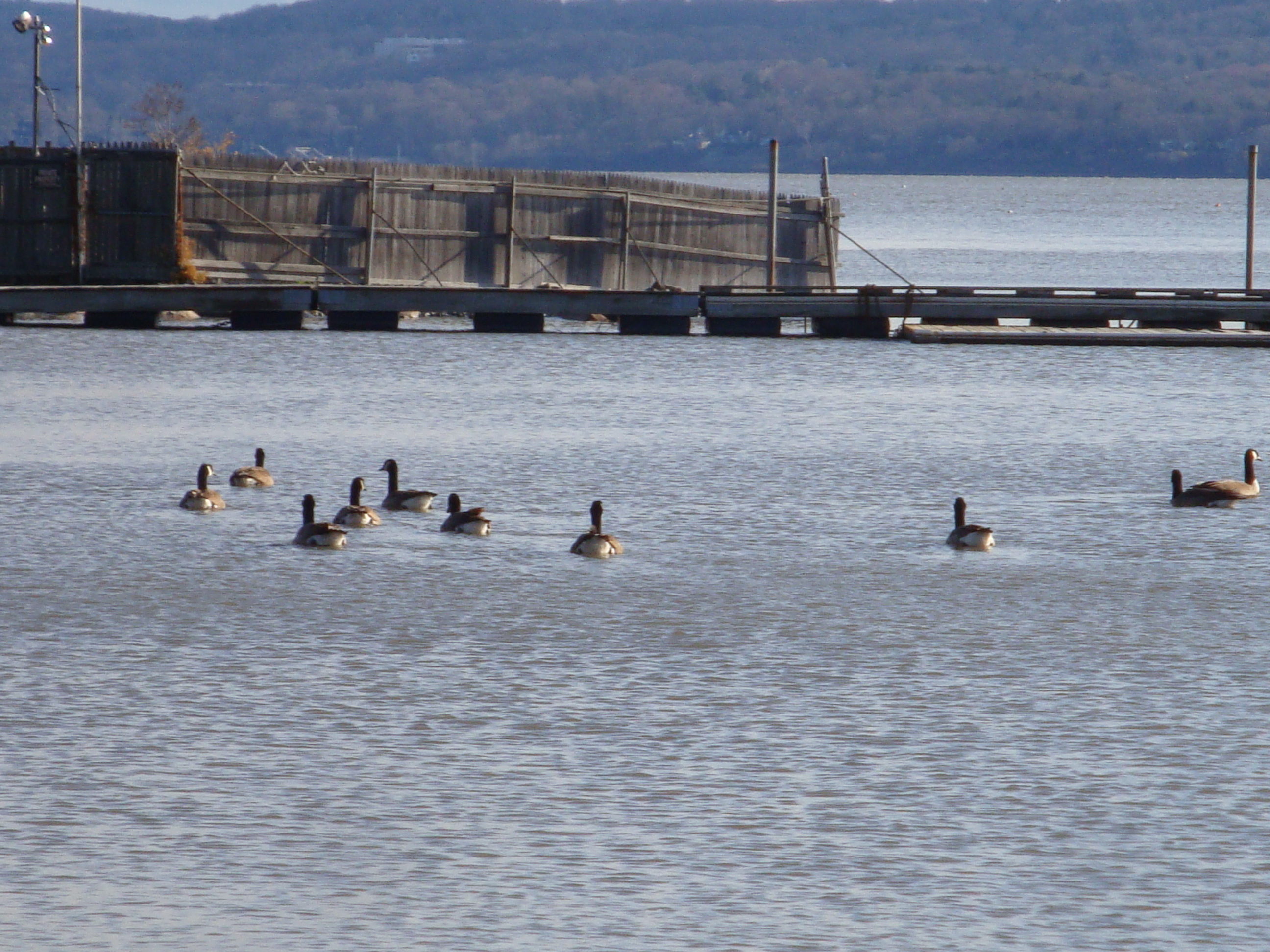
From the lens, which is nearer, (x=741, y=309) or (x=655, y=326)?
(x=741, y=309)

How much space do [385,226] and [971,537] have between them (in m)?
28.3

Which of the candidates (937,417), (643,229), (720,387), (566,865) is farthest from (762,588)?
(643,229)

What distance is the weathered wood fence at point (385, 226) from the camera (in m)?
41.2

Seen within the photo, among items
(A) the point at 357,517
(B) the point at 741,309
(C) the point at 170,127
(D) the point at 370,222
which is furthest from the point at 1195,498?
(C) the point at 170,127

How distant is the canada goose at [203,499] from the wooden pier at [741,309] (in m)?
19.6

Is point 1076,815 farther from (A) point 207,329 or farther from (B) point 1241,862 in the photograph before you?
(A) point 207,329

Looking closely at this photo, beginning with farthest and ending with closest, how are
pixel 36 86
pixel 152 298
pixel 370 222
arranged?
1. pixel 36 86
2. pixel 370 222
3. pixel 152 298

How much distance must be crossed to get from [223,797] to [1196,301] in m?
34.8

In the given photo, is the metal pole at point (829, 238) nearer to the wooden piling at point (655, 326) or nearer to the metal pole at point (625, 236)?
the wooden piling at point (655, 326)

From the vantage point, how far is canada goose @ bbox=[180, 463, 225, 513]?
802 inches

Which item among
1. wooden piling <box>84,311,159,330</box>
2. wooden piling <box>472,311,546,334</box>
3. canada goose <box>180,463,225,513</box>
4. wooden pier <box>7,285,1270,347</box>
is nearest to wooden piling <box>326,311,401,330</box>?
wooden pier <box>7,285,1270,347</box>

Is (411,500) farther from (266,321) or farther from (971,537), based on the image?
(266,321)

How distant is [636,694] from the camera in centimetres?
1310

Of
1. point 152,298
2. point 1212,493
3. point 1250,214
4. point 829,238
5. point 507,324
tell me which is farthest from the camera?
point 829,238
